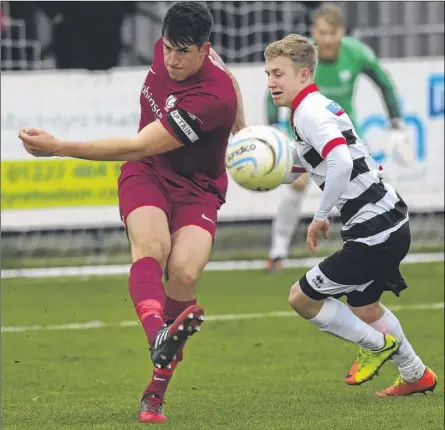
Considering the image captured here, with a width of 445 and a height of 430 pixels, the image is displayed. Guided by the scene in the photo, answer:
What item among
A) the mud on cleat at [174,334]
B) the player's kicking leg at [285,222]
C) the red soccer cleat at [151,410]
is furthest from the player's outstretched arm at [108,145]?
the player's kicking leg at [285,222]

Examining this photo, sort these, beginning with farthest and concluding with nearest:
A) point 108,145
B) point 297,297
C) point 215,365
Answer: point 215,365
point 297,297
point 108,145

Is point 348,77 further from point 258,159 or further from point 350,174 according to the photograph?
point 350,174

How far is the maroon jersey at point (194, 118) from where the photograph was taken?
6848 mm

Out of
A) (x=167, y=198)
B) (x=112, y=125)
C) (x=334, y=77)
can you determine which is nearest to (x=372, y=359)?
(x=167, y=198)

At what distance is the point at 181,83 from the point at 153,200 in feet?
2.12

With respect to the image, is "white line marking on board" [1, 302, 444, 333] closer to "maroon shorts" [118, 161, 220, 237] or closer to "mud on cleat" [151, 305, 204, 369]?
"maroon shorts" [118, 161, 220, 237]

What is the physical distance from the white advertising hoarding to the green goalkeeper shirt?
132cm

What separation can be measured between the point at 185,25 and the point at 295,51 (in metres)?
0.65

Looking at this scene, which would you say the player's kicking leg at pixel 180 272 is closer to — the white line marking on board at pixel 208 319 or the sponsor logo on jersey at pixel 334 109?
the sponsor logo on jersey at pixel 334 109

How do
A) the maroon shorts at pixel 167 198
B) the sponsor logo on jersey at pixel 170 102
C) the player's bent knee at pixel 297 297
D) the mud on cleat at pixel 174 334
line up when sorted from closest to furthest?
the mud on cleat at pixel 174 334, the sponsor logo on jersey at pixel 170 102, the maroon shorts at pixel 167 198, the player's bent knee at pixel 297 297

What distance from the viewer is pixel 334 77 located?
41.8ft

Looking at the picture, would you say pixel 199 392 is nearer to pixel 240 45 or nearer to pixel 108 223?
pixel 108 223

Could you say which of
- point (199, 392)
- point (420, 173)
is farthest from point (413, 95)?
point (199, 392)

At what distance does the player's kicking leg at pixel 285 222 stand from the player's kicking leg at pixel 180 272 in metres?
6.03
